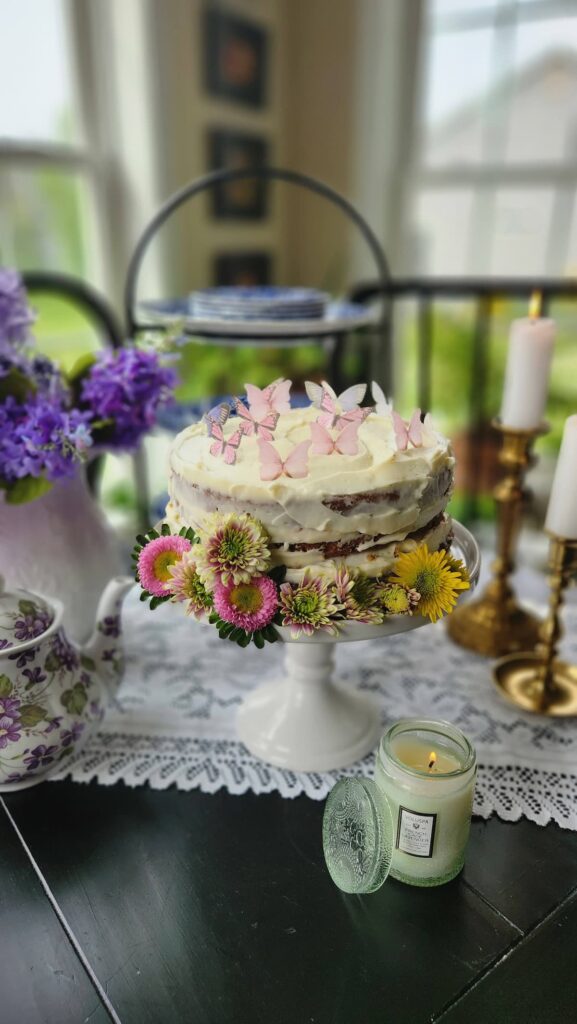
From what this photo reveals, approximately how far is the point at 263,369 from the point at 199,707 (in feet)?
3.92

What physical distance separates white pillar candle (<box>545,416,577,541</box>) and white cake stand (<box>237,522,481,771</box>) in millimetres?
93

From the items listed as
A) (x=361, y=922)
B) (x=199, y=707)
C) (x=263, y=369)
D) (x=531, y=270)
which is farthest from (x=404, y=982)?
(x=531, y=270)

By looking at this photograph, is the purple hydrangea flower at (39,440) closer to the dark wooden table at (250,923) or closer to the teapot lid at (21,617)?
the teapot lid at (21,617)

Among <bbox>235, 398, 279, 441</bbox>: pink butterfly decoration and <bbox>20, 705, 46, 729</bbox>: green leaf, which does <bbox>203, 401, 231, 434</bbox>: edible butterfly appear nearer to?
<bbox>235, 398, 279, 441</bbox>: pink butterfly decoration

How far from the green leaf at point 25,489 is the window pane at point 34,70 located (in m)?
1.12

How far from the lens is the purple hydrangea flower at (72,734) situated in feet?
2.19

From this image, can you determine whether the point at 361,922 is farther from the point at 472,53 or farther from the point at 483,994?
the point at 472,53

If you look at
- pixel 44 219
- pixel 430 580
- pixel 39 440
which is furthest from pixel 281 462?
pixel 44 219

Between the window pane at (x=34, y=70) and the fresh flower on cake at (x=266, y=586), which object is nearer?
the fresh flower on cake at (x=266, y=586)

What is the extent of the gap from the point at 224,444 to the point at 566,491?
0.36 meters

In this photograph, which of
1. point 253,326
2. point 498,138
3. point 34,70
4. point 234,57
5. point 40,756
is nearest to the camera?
point 40,756

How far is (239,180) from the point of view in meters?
2.00

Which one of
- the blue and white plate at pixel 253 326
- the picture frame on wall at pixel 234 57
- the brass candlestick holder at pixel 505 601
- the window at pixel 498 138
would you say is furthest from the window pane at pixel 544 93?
the brass candlestick holder at pixel 505 601

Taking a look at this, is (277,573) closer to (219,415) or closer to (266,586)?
(266,586)
